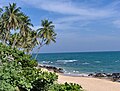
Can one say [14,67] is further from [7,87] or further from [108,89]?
[108,89]

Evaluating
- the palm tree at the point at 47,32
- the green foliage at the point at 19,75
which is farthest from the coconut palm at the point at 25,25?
the green foliage at the point at 19,75

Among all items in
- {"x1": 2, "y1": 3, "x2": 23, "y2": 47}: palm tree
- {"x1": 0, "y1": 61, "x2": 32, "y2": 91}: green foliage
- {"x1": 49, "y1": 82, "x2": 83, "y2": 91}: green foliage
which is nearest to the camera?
{"x1": 0, "y1": 61, "x2": 32, "y2": 91}: green foliage

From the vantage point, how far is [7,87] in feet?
30.4

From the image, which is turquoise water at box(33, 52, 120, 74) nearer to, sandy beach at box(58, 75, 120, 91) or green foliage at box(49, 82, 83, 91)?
sandy beach at box(58, 75, 120, 91)

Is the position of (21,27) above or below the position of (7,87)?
above

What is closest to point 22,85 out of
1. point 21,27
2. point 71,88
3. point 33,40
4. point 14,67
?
point 14,67

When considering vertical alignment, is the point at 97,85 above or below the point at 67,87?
below

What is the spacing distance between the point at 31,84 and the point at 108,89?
19.0m

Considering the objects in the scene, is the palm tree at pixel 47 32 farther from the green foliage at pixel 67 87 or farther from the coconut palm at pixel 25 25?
the green foliage at pixel 67 87

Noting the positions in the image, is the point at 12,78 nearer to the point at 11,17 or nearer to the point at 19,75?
the point at 19,75

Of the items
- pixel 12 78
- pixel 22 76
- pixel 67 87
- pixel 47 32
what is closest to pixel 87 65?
pixel 47 32

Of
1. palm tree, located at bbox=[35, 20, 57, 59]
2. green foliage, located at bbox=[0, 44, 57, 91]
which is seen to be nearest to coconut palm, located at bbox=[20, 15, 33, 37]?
palm tree, located at bbox=[35, 20, 57, 59]

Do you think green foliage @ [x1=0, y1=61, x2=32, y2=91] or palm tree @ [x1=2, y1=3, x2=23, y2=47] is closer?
green foliage @ [x1=0, y1=61, x2=32, y2=91]

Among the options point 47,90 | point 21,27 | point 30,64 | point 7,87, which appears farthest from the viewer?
point 21,27
